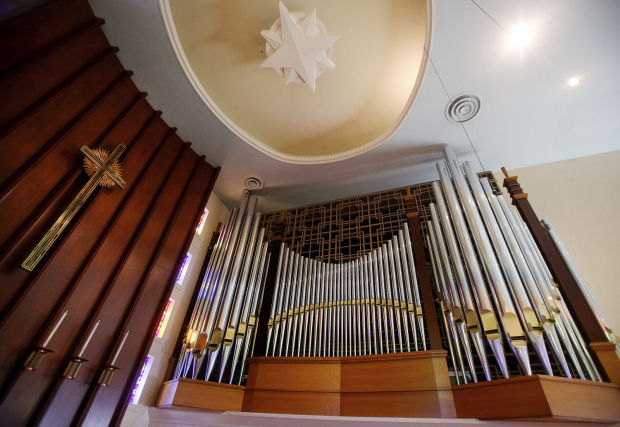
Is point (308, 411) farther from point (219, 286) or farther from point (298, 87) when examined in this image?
point (298, 87)

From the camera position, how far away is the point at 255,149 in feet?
18.7

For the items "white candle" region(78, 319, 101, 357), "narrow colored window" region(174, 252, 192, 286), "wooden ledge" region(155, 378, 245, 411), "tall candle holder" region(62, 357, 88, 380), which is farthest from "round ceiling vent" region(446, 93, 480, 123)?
"tall candle holder" region(62, 357, 88, 380)

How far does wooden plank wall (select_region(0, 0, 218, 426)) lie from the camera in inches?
118

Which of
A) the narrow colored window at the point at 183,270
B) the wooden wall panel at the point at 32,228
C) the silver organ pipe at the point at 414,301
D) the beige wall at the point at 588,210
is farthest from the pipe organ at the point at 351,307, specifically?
the wooden wall panel at the point at 32,228

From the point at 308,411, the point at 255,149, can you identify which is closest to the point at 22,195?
the point at 255,149

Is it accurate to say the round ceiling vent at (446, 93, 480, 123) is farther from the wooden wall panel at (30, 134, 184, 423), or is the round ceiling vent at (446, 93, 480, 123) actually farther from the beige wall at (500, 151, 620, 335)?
the wooden wall panel at (30, 134, 184, 423)

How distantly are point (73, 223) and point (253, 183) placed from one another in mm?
3221

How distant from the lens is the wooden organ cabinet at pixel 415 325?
3.16m

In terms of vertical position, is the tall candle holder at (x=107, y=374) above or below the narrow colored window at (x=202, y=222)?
below

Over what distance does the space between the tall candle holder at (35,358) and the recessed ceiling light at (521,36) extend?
19.1 feet

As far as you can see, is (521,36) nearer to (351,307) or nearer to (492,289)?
(492,289)

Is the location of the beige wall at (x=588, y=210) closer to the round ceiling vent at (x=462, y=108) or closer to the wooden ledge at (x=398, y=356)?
the round ceiling vent at (x=462, y=108)

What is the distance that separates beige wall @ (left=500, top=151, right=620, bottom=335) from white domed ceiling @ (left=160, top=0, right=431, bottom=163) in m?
2.65

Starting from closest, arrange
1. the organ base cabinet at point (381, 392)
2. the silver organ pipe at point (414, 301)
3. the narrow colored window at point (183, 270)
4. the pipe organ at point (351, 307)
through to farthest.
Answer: the organ base cabinet at point (381, 392), the silver organ pipe at point (414, 301), the pipe organ at point (351, 307), the narrow colored window at point (183, 270)
